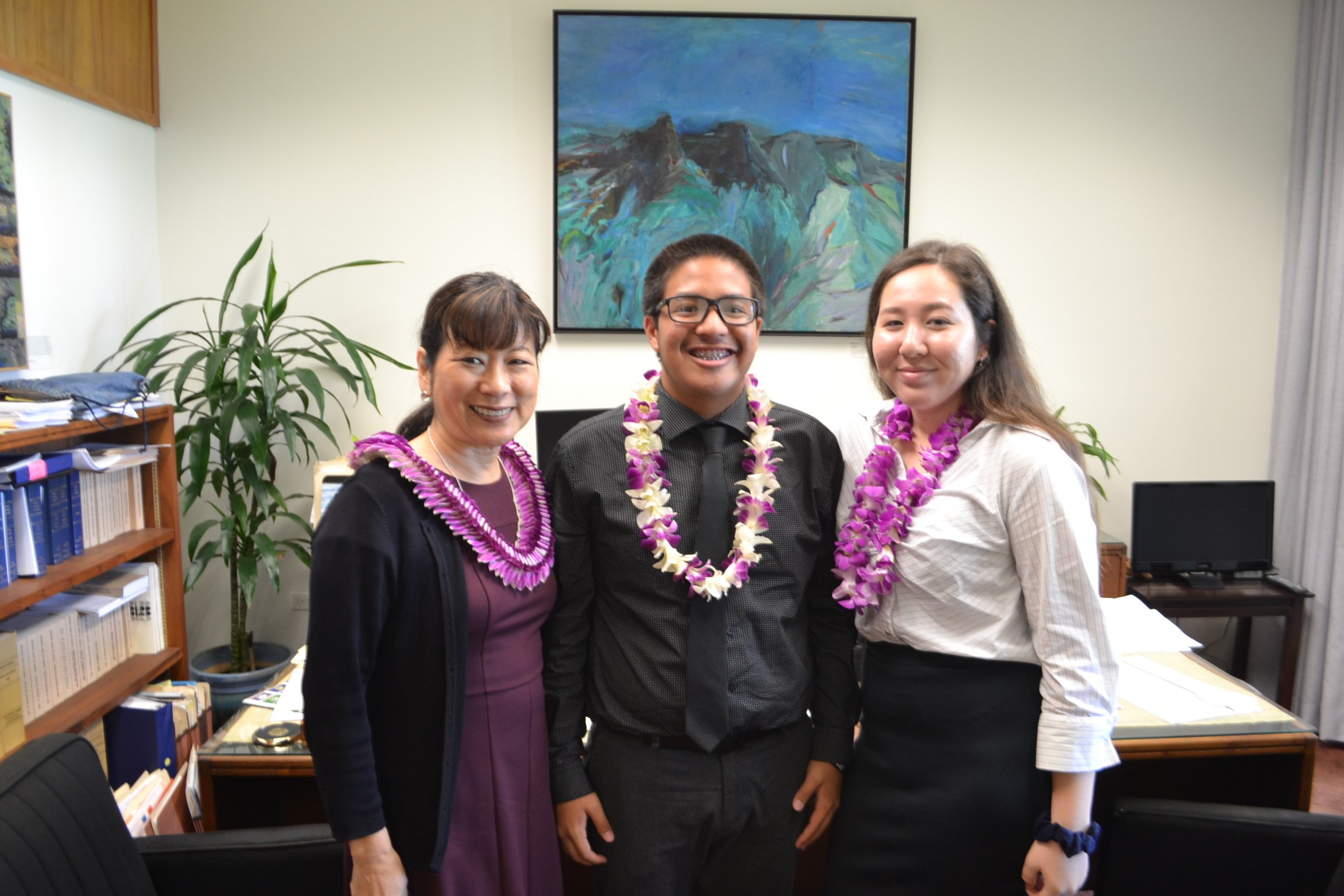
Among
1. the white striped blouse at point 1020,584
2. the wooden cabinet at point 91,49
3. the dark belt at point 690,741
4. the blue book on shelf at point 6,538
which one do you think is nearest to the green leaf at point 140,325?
the wooden cabinet at point 91,49

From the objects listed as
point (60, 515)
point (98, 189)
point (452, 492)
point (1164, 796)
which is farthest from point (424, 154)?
point (1164, 796)

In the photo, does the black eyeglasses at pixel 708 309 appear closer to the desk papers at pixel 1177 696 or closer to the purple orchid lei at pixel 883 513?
the purple orchid lei at pixel 883 513

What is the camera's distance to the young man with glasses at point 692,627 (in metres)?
1.40

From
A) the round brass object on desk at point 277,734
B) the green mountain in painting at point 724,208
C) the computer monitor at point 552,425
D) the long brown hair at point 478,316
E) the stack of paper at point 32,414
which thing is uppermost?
the green mountain in painting at point 724,208

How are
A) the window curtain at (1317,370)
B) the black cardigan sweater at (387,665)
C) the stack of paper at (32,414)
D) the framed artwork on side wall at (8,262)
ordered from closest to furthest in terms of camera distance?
the black cardigan sweater at (387,665)
the stack of paper at (32,414)
the framed artwork on side wall at (8,262)
the window curtain at (1317,370)

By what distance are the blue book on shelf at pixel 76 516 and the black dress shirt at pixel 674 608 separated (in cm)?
166

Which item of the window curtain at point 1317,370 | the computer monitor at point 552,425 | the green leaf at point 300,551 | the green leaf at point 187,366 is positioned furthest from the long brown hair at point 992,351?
the window curtain at point 1317,370

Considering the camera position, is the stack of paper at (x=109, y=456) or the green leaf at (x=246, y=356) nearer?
the stack of paper at (x=109, y=456)

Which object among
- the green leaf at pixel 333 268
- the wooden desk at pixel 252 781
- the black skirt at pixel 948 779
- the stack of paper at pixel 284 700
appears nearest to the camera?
the black skirt at pixel 948 779

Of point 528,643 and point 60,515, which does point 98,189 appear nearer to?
point 60,515

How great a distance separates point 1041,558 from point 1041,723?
260 mm

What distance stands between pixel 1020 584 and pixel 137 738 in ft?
8.09

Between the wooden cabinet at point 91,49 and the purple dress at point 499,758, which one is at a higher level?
the wooden cabinet at point 91,49

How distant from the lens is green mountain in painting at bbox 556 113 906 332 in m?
3.58
